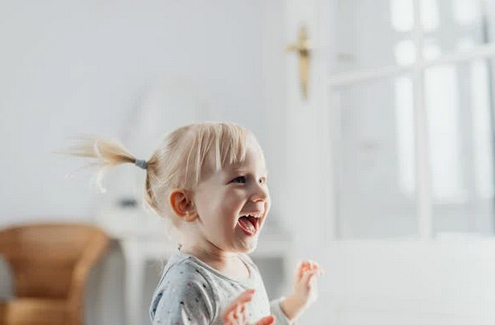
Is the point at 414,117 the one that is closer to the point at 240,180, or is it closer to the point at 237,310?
the point at 240,180

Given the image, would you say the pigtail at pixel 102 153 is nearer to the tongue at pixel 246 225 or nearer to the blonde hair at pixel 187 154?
the blonde hair at pixel 187 154

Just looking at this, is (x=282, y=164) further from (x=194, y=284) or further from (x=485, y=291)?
(x=194, y=284)

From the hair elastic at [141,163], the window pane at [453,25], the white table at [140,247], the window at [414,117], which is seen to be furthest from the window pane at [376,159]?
the hair elastic at [141,163]

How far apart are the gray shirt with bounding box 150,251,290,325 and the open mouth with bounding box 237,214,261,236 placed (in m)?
0.09

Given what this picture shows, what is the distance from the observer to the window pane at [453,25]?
5.97ft

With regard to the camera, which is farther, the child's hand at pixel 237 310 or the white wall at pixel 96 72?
the white wall at pixel 96 72

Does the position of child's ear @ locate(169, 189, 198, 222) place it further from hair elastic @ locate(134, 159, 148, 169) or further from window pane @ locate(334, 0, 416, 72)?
window pane @ locate(334, 0, 416, 72)

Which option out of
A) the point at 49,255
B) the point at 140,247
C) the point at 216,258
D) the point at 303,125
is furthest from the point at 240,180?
the point at 49,255

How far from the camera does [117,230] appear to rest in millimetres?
2650

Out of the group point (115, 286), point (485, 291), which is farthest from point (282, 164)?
point (485, 291)

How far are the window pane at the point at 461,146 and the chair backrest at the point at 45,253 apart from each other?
51.9 inches

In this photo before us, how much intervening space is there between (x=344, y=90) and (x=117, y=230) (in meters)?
0.96

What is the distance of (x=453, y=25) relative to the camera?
6.20 feet

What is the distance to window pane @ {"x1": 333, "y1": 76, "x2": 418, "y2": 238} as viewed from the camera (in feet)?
6.63
